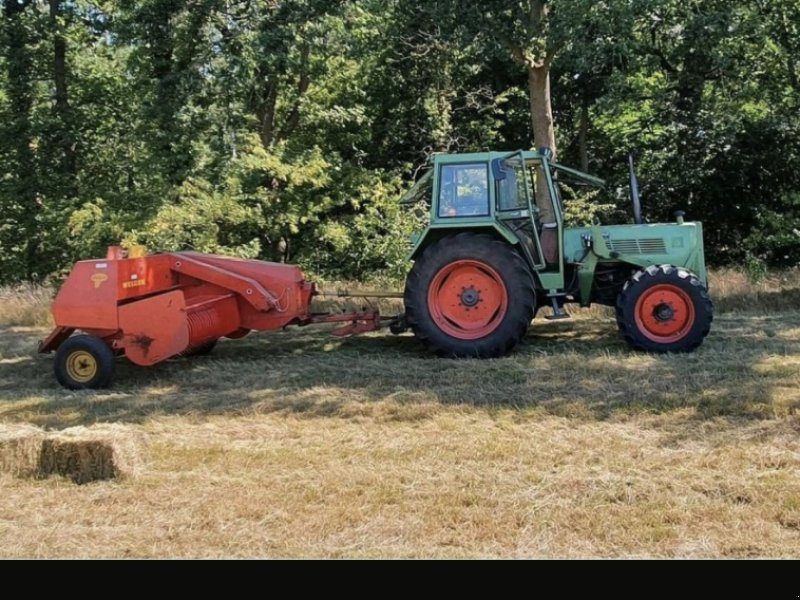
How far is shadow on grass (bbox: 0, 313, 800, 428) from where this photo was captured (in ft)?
18.9

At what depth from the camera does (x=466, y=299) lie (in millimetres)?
7930

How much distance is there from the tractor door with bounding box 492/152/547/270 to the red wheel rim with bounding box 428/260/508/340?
0.52 meters

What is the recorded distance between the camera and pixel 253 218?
1457 centimetres

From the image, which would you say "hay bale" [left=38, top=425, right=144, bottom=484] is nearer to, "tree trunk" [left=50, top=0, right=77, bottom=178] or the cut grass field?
the cut grass field

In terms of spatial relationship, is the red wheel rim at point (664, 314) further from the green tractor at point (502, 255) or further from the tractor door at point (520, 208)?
the tractor door at point (520, 208)

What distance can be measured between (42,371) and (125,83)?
12000 millimetres

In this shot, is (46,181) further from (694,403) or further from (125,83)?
(694,403)

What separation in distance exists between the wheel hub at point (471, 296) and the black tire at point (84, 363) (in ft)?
11.5

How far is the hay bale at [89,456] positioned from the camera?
4512 millimetres

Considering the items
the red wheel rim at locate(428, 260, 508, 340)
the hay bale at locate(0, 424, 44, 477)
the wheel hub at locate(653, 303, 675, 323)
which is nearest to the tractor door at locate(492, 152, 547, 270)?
the red wheel rim at locate(428, 260, 508, 340)

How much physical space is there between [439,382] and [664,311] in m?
2.48

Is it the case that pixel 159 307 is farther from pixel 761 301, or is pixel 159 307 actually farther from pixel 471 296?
pixel 761 301

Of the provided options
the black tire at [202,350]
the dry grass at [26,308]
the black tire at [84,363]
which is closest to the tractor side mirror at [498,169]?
the black tire at [202,350]

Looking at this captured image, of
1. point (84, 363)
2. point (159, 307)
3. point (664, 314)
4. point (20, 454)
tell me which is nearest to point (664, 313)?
point (664, 314)
